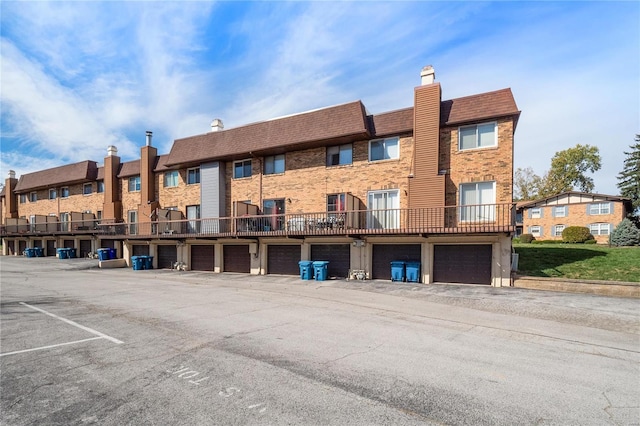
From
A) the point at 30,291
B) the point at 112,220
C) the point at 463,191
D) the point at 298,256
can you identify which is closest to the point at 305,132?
the point at 298,256

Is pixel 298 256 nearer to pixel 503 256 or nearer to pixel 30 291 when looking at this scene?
pixel 503 256

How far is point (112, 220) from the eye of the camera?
28.7m

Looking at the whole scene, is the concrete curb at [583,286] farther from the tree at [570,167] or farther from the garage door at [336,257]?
the tree at [570,167]

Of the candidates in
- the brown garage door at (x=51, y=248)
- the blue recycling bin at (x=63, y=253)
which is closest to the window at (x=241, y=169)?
the blue recycling bin at (x=63, y=253)

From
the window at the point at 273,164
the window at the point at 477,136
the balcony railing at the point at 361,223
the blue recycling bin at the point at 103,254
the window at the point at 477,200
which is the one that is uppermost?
the window at the point at 477,136

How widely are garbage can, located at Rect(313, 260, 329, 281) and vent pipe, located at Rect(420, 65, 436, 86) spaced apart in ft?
36.5

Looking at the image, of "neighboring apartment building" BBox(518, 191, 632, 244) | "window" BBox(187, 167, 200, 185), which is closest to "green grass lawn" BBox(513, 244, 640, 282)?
"neighboring apartment building" BBox(518, 191, 632, 244)

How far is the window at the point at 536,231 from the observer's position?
3778cm

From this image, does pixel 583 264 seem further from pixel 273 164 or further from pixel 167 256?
pixel 167 256

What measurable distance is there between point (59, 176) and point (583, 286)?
45.2 metres

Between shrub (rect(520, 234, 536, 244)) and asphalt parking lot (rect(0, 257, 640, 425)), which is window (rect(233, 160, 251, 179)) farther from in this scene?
shrub (rect(520, 234, 536, 244))

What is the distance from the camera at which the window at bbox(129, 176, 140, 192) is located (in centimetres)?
2845

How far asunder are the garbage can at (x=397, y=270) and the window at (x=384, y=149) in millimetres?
5870

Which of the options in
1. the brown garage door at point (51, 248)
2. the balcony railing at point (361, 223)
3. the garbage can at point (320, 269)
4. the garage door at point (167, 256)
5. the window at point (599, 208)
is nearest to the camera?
the balcony railing at point (361, 223)
